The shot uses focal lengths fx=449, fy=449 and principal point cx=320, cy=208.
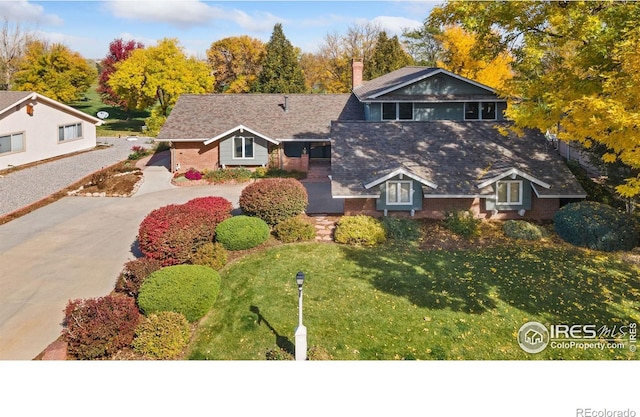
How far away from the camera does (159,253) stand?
15656 millimetres

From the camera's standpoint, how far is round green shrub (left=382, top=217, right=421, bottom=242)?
18.7 metres

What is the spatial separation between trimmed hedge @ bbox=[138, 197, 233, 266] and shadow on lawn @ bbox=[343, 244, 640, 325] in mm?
5626

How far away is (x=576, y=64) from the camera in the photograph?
1620 cm

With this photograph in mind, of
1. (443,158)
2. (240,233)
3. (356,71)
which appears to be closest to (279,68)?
(356,71)

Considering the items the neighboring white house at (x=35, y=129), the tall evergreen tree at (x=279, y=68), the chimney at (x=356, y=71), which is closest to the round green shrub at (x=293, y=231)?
the neighboring white house at (x=35, y=129)

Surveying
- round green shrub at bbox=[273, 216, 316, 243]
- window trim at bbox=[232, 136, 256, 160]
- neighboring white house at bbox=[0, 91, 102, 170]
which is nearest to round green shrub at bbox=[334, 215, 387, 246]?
round green shrub at bbox=[273, 216, 316, 243]

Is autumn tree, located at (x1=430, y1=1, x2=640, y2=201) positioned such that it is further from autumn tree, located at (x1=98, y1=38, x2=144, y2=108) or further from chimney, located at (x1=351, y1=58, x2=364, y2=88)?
autumn tree, located at (x1=98, y1=38, x2=144, y2=108)

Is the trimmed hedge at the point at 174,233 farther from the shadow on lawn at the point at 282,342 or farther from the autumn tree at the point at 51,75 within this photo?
the autumn tree at the point at 51,75

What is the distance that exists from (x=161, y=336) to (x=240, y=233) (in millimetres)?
6495

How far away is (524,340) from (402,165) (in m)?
11.3

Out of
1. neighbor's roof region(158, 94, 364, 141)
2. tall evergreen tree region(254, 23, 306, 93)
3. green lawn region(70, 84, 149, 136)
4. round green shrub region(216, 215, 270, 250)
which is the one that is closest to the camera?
round green shrub region(216, 215, 270, 250)

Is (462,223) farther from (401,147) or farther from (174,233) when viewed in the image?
(174,233)

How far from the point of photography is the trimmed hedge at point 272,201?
750 inches
